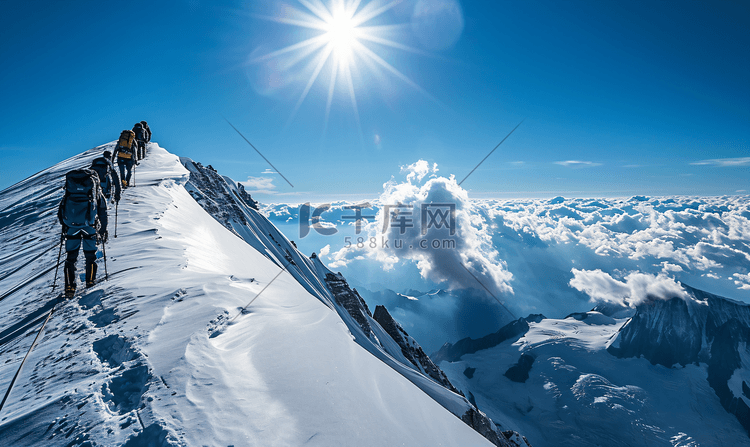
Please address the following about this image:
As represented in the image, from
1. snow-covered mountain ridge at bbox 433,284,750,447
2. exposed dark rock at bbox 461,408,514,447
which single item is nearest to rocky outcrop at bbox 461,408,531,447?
exposed dark rock at bbox 461,408,514,447

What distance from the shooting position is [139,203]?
15.1m

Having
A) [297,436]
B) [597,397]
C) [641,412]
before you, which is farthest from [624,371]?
[297,436]

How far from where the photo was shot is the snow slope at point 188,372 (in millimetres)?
3316

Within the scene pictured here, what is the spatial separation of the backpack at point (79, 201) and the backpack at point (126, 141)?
12770 mm

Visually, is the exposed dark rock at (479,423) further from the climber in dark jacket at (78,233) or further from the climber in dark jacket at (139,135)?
the climber in dark jacket at (139,135)

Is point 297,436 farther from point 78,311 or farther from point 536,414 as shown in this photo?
point 536,414

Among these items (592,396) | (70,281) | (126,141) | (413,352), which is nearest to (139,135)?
(126,141)

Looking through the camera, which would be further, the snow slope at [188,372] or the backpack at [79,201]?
the backpack at [79,201]

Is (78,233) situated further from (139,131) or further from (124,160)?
(139,131)

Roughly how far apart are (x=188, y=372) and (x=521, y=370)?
207 meters

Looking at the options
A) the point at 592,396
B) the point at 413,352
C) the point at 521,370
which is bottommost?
the point at 521,370

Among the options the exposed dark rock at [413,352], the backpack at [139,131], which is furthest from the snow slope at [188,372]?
the exposed dark rock at [413,352]

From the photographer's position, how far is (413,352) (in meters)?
51.0

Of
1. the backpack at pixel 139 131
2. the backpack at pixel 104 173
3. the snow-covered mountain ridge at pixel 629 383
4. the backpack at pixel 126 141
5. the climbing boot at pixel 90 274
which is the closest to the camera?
the climbing boot at pixel 90 274
